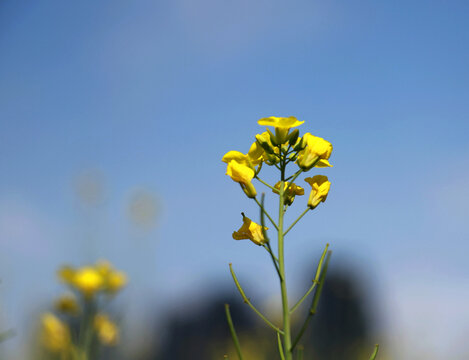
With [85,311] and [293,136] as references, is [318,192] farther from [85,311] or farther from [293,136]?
[85,311]

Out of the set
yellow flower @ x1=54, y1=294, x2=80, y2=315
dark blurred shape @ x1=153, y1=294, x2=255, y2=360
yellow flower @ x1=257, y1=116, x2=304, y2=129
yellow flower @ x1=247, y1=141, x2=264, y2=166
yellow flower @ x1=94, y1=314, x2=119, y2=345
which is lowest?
dark blurred shape @ x1=153, y1=294, x2=255, y2=360

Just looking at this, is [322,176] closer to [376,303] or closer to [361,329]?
[361,329]

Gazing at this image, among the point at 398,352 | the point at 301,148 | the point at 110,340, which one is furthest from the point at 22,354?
the point at 301,148

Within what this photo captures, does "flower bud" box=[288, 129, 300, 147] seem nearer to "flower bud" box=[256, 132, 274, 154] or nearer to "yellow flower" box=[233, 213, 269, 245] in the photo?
"flower bud" box=[256, 132, 274, 154]

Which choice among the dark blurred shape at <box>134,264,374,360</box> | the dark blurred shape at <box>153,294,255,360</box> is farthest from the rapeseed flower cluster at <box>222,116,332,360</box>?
the dark blurred shape at <box>153,294,255,360</box>

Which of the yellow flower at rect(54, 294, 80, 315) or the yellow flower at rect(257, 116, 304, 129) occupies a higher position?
the yellow flower at rect(257, 116, 304, 129)

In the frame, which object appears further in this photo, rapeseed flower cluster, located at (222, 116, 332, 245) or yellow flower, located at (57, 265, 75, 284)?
yellow flower, located at (57, 265, 75, 284)

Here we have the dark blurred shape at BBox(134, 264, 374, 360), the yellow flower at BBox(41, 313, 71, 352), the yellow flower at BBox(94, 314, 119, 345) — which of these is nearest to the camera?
the yellow flower at BBox(41, 313, 71, 352)
